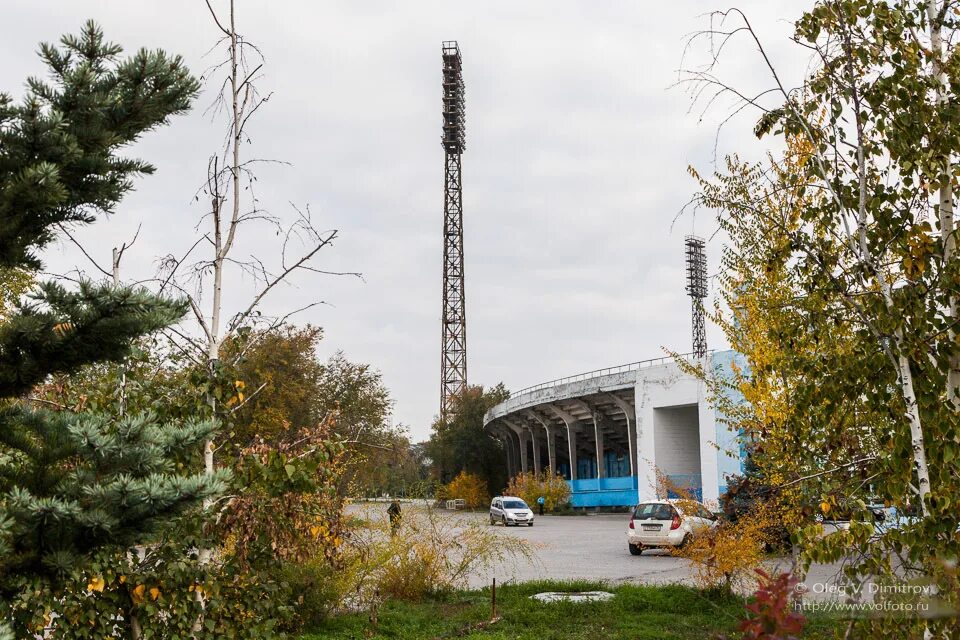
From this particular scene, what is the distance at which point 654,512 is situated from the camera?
880 inches

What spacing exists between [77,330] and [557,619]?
8068 mm

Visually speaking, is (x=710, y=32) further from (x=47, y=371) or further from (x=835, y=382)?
(x=47, y=371)

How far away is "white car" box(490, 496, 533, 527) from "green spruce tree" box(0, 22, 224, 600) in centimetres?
3387

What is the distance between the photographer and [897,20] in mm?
4633

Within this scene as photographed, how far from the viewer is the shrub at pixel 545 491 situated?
171ft

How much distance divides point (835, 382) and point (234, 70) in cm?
461

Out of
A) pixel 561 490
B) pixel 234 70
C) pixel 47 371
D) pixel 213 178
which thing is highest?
pixel 234 70

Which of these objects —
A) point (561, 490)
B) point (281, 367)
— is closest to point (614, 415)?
point (561, 490)

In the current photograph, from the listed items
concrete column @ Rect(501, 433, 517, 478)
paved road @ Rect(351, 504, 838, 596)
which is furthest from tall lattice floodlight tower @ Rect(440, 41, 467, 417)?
paved road @ Rect(351, 504, 838, 596)

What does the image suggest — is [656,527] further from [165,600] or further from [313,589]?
[165,600]

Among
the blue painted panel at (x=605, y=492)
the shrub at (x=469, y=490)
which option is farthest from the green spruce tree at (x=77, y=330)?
the shrub at (x=469, y=490)

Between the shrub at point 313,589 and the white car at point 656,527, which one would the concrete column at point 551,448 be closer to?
the white car at point 656,527

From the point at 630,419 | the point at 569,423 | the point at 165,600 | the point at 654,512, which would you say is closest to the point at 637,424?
the point at 630,419

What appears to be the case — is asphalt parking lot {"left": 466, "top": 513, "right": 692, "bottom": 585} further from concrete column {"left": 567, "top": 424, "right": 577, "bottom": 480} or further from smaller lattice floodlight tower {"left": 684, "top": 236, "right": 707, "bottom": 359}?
smaller lattice floodlight tower {"left": 684, "top": 236, "right": 707, "bottom": 359}
